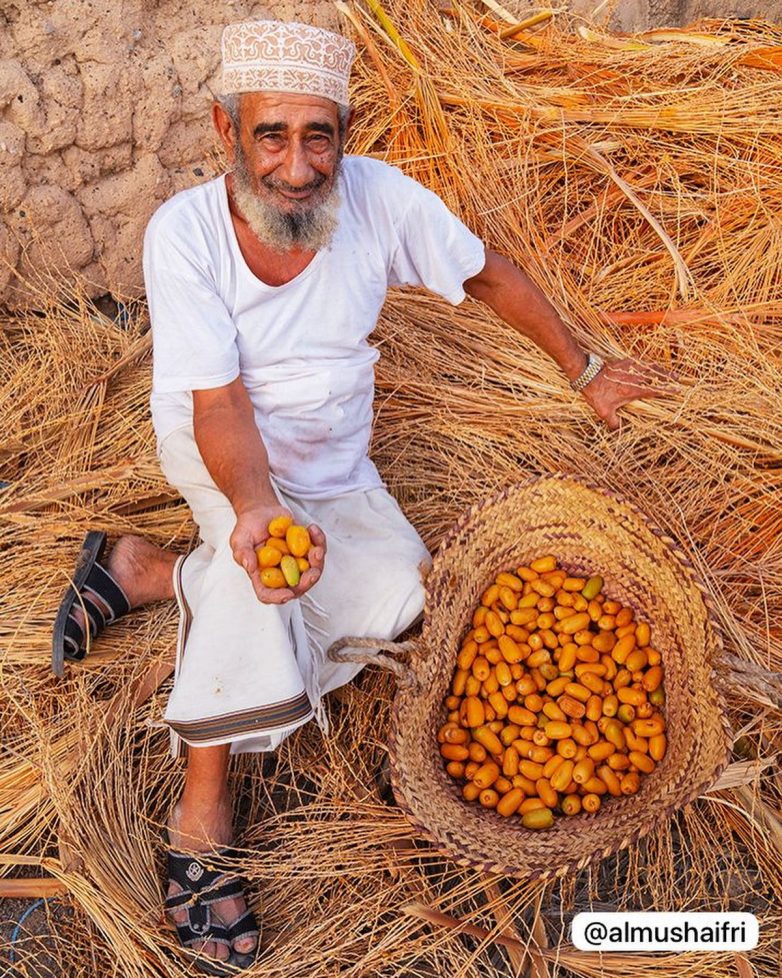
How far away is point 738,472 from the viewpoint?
265 cm

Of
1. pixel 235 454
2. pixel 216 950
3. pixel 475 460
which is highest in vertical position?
pixel 235 454

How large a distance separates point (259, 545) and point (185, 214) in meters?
0.76

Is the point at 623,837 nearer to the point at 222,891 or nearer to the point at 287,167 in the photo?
the point at 222,891

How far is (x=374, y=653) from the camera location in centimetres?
219

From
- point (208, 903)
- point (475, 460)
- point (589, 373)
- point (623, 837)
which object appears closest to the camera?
point (623, 837)

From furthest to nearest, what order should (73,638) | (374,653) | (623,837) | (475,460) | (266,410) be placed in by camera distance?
(475,460)
(73,638)
(266,410)
(374,653)
(623,837)

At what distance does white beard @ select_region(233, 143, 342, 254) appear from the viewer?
2123 mm

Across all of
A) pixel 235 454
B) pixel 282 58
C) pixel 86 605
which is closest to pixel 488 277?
pixel 282 58

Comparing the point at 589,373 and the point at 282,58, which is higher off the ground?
the point at 282,58

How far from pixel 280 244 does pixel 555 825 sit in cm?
140

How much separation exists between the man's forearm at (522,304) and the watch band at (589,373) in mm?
48

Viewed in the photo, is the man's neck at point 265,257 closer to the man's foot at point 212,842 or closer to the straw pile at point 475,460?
the straw pile at point 475,460

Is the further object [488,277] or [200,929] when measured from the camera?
[488,277]

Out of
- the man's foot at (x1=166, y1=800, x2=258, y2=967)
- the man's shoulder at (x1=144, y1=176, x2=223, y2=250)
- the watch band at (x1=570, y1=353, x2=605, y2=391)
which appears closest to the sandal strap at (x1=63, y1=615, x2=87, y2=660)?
the man's foot at (x1=166, y1=800, x2=258, y2=967)
